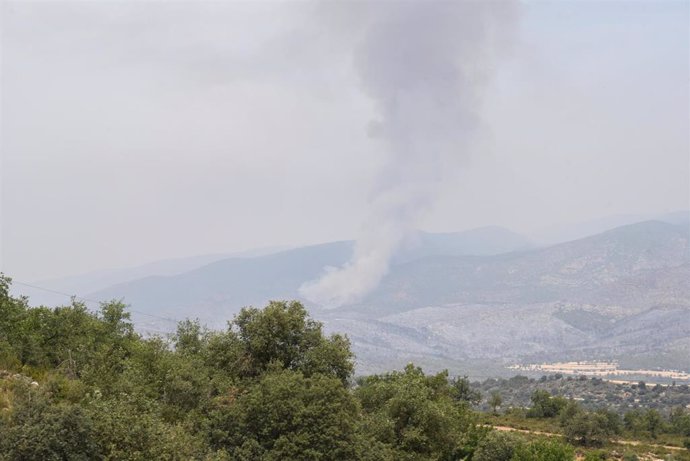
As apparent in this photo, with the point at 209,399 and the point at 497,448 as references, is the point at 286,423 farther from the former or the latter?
the point at 497,448

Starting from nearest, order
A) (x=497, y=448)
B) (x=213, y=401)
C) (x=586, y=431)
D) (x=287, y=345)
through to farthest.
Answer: (x=213, y=401) → (x=287, y=345) → (x=497, y=448) → (x=586, y=431)

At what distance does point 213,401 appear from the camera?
24672 mm

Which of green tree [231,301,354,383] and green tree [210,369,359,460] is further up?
green tree [231,301,354,383]

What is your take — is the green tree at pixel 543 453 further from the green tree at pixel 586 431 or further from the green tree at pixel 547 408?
the green tree at pixel 547 408

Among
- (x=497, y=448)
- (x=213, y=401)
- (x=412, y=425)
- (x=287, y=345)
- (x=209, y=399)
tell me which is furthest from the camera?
(x=497, y=448)

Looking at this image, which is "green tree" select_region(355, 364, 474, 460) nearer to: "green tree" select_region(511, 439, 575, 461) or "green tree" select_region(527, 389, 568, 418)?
"green tree" select_region(511, 439, 575, 461)

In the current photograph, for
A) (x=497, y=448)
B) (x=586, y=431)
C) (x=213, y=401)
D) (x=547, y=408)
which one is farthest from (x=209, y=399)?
(x=547, y=408)

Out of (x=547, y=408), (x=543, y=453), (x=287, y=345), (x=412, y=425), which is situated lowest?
(x=547, y=408)

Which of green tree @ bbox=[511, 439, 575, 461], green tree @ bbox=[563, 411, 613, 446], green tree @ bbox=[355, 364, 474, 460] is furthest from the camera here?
green tree @ bbox=[563, 411, 613, 446]

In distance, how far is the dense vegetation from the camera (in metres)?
17.6

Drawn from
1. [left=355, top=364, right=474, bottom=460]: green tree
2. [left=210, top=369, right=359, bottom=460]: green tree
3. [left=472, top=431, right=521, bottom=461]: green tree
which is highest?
[left=210, top=369, right=359, bottom=460]: green tree

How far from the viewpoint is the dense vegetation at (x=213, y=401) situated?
17594 millimetres

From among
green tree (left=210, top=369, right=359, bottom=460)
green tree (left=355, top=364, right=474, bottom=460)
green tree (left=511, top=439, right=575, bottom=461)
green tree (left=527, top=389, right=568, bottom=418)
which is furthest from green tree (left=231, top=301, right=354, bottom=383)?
green tree (left=527, top=389, right=568, bottom=418)

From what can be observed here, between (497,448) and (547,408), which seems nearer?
(497,448)
